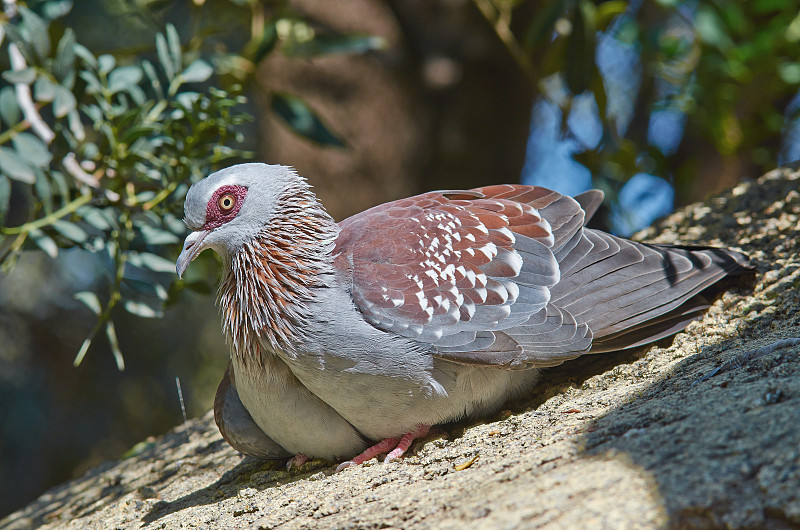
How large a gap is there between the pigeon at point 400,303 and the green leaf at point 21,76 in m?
1.02

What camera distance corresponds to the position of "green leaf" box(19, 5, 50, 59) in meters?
3.35

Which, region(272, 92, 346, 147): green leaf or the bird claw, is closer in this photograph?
the bird claw

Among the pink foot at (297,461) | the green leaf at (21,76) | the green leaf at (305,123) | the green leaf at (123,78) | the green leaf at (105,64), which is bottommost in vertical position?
the pink foot at (297,461)

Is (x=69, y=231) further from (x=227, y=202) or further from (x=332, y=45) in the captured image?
(x=332, y=45)

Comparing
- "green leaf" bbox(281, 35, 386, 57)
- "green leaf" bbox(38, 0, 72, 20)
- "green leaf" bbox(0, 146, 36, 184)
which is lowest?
"green leaf" bbox(0, 146, 36, 184)

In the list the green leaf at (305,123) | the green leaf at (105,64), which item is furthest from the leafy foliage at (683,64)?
the green leaf at (105,64)

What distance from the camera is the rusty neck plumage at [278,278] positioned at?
9.54ft

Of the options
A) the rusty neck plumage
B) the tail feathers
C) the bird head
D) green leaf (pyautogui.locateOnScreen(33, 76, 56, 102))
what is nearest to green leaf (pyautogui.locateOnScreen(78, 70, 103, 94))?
green leaf (pyautogui.locateOnScreen(33, 76, 56, 102))

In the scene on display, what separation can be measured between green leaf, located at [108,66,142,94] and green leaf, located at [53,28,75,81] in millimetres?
216

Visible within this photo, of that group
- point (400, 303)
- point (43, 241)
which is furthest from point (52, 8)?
point (400, 303)

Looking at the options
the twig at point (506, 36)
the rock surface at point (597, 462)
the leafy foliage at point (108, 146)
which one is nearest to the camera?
the rock surface at point (597, 462)

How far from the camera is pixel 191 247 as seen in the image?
3.09 meters

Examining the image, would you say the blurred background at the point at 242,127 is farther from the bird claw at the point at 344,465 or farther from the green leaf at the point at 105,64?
the bird claw at the point at 344,465

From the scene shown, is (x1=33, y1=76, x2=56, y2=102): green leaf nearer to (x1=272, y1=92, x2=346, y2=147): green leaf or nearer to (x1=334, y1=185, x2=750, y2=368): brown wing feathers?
(x1=272, y1=92, x2=346, y2=147): green leaf
